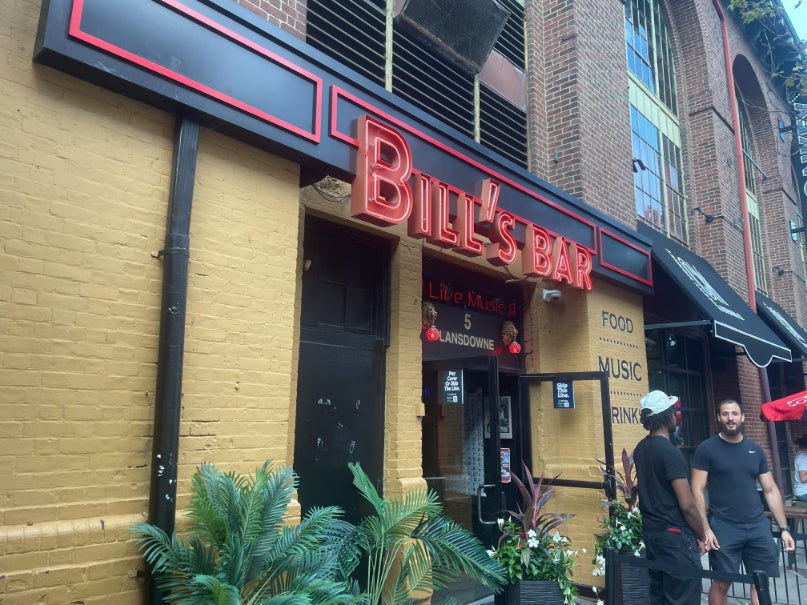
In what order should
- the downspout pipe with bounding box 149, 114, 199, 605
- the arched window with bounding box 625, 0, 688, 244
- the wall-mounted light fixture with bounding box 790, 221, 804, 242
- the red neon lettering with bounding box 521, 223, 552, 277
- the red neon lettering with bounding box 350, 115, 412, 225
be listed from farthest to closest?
the wall-mounted light fixture with bounding box 790, 221, 804, 242 → the arched window with bounding box 625, 0, 688, 244 → the red neon lettering with bounding box 521, 223, 552, 277 → the red neon lettering with bounding box 350, 115, 412, 225 → the downspout pipe with bounding box 149, 114, 199, 605

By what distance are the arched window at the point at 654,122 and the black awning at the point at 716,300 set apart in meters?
0.73

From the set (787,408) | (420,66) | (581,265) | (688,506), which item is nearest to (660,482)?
(688,506)

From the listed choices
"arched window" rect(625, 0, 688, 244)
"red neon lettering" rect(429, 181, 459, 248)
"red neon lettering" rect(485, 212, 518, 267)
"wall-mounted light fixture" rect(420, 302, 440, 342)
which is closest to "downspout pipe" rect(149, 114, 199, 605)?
"red neon lettering" rect(429, 181, 459, 248)

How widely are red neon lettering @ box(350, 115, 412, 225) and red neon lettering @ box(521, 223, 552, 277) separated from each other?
1830 mm

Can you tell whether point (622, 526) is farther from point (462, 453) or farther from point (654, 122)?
point (654, 122)

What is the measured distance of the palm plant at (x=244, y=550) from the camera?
280 cm

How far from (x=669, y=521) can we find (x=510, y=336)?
3.26 m

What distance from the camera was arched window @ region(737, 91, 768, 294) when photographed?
584 inches

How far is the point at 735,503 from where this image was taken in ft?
15.6

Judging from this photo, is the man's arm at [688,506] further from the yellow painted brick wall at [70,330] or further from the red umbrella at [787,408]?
the red umbrella at [787,408]

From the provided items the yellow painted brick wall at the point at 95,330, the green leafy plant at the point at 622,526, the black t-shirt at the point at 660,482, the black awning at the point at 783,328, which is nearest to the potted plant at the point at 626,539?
the green leafy plant at the point at 622,526

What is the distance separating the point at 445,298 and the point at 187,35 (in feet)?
12.4

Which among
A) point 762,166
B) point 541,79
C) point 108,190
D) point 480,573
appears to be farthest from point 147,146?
point 762,166

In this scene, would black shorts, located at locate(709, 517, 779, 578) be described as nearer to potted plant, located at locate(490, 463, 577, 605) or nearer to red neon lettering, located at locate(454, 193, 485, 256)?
potted plant, located at locate(490, 463, 577, 605)
